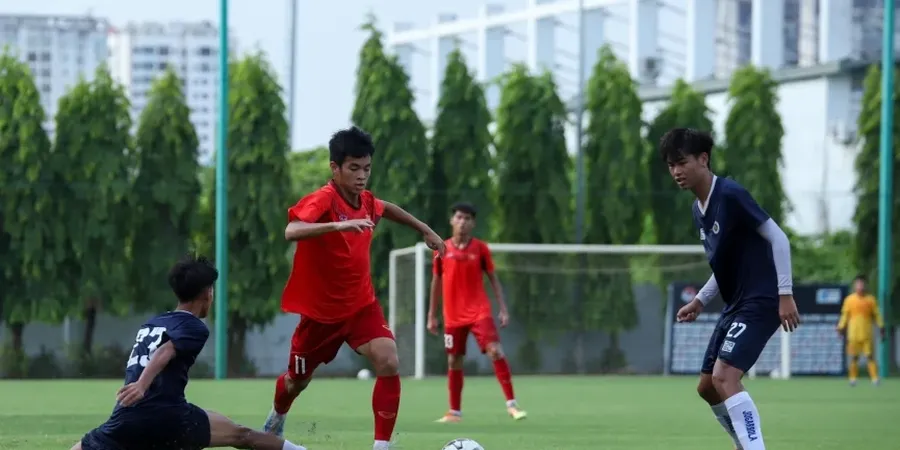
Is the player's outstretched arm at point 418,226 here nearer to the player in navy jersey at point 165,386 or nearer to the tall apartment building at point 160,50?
the player in navy jersey at point 165,386

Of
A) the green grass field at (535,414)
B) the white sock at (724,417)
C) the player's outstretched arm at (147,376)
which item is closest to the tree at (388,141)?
the green grass field at (535,414)

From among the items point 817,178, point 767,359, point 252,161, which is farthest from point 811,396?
point 817,178

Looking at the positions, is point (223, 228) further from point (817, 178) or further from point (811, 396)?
point (817, 178)

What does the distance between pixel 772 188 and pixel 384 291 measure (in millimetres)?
7197

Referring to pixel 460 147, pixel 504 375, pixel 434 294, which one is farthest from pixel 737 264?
pixel 460 147

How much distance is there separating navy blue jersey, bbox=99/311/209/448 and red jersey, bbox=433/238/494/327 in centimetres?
773

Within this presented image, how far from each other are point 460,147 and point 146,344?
20547mm

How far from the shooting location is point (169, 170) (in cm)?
2648

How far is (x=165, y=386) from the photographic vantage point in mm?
7383

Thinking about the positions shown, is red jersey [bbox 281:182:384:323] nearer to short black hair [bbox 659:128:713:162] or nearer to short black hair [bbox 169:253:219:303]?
short black hair [bbox 169:253:219:303]

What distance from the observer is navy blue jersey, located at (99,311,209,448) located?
7320 mm

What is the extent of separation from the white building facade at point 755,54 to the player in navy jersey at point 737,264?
19644 mm

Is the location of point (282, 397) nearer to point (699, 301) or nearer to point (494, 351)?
point (699, 301)

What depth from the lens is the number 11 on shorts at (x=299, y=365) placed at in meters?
9.52
